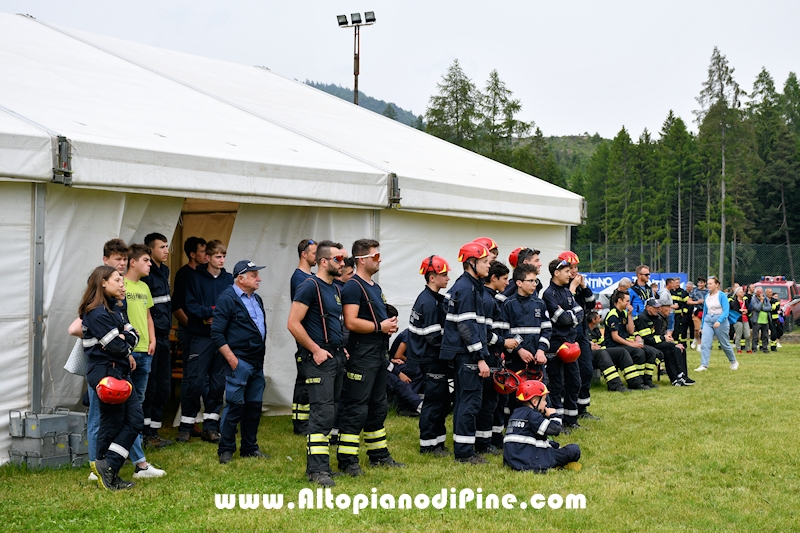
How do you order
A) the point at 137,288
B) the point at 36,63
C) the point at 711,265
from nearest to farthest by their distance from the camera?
the point at 137,288 → the point at 36,63 → the point at 711,265

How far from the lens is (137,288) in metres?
6.92

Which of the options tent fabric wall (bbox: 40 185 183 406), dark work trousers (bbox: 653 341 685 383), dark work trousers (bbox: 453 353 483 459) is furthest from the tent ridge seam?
dark work trousers (bbox: 653 341 685 383)

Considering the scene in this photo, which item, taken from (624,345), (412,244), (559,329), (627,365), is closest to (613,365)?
(627,365)

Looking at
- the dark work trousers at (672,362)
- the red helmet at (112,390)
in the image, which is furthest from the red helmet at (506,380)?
the dark work trousers at (672,362)

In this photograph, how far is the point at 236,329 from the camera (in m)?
7.07

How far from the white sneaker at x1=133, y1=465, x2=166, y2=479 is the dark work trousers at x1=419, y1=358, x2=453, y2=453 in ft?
7.90

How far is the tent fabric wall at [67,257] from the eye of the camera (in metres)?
6.89

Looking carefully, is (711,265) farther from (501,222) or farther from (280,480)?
(280,480)

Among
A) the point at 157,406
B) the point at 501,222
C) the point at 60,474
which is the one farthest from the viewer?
the point at 501,222

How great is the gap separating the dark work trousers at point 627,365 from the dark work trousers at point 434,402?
5597mm

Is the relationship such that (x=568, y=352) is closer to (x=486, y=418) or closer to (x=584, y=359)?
(x=584, y=359)

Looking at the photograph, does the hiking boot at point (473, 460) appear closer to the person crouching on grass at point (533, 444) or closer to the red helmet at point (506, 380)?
the person crouching on grass at point (533, 444)

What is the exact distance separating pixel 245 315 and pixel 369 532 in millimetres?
2557

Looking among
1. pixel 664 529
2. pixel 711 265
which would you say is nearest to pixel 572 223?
pixel 664 529
